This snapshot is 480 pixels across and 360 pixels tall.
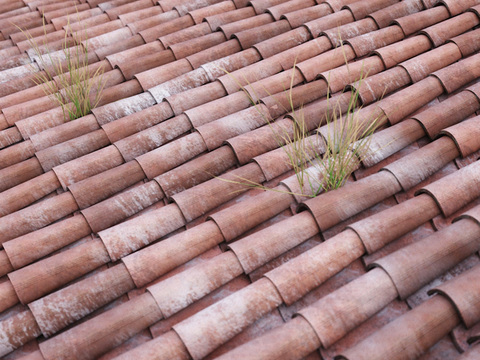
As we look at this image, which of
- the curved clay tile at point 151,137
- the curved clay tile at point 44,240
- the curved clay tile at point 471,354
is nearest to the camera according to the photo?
the curved clay tile at point 471,354

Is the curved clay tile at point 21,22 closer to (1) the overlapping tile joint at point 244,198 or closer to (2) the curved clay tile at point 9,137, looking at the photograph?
(1) the overlapping tile joint at point 244,198

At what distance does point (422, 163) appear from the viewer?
7.18 ft

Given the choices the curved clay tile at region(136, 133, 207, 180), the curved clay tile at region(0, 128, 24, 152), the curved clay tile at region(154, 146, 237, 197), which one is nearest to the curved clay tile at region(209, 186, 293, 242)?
the curved clay tile at region(154, 146, 237, 197)

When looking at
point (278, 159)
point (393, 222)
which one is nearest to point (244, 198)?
point (278, 159)

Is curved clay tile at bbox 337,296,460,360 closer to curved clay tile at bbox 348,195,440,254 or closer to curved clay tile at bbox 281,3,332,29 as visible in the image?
curved clay tile at bbox 348,195,440,254

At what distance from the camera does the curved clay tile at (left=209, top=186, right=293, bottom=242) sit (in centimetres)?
205

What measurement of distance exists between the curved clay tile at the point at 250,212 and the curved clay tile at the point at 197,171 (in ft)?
0.89

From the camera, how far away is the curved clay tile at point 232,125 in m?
2.45

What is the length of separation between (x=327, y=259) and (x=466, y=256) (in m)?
0.54

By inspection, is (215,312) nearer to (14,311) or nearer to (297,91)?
(14,311)

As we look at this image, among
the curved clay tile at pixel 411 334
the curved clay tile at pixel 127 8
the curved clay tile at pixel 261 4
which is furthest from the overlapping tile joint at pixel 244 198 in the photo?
the curved clay tile at pixel 127 8

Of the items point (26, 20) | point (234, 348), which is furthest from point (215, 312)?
point (26, 20)

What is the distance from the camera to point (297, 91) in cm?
268

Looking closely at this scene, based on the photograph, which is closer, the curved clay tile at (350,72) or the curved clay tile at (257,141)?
the curved clay tile at (257,141)
